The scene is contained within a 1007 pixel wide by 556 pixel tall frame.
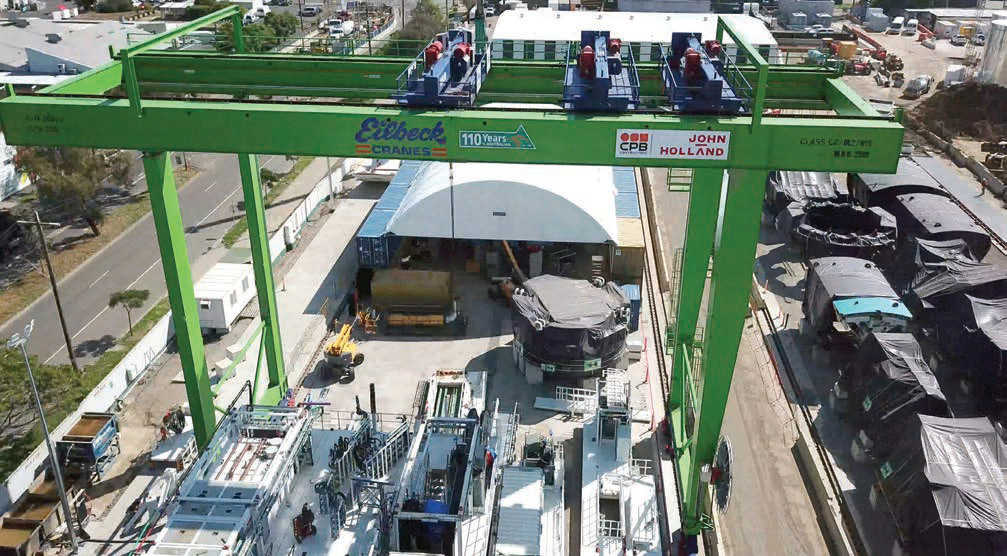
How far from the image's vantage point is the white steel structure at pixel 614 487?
1906 centimetres

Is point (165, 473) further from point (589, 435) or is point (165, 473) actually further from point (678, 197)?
point (678, 197)

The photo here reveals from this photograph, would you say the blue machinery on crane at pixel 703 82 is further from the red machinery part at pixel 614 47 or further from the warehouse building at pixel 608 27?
the warehouse building at pixel 608 27

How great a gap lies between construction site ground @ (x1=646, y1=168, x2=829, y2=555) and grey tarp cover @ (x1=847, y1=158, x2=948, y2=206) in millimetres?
13172

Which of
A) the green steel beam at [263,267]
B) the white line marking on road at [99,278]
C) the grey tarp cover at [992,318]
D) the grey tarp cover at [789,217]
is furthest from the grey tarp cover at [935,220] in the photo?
the white line marking on road at [99,278]

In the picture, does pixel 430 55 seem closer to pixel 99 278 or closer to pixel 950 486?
pixel 950 486

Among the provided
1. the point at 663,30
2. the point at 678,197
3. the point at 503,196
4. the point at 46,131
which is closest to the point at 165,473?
the point at 46,131

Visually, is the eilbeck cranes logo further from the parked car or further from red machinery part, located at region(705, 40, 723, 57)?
the parked car

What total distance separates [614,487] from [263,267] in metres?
11.8

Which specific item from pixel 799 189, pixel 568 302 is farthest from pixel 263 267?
pixel 799 189

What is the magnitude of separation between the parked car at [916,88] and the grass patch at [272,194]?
48.8m

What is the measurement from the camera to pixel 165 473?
2105 cm

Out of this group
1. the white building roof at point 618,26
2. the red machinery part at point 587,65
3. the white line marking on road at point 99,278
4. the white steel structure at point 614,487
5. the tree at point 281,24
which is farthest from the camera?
the tree at point 281,24

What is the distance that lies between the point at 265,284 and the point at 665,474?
12.9 meters

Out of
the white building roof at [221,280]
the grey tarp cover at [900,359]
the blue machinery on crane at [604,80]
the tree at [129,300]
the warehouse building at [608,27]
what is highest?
the blue machinery on crane at [604,80]
